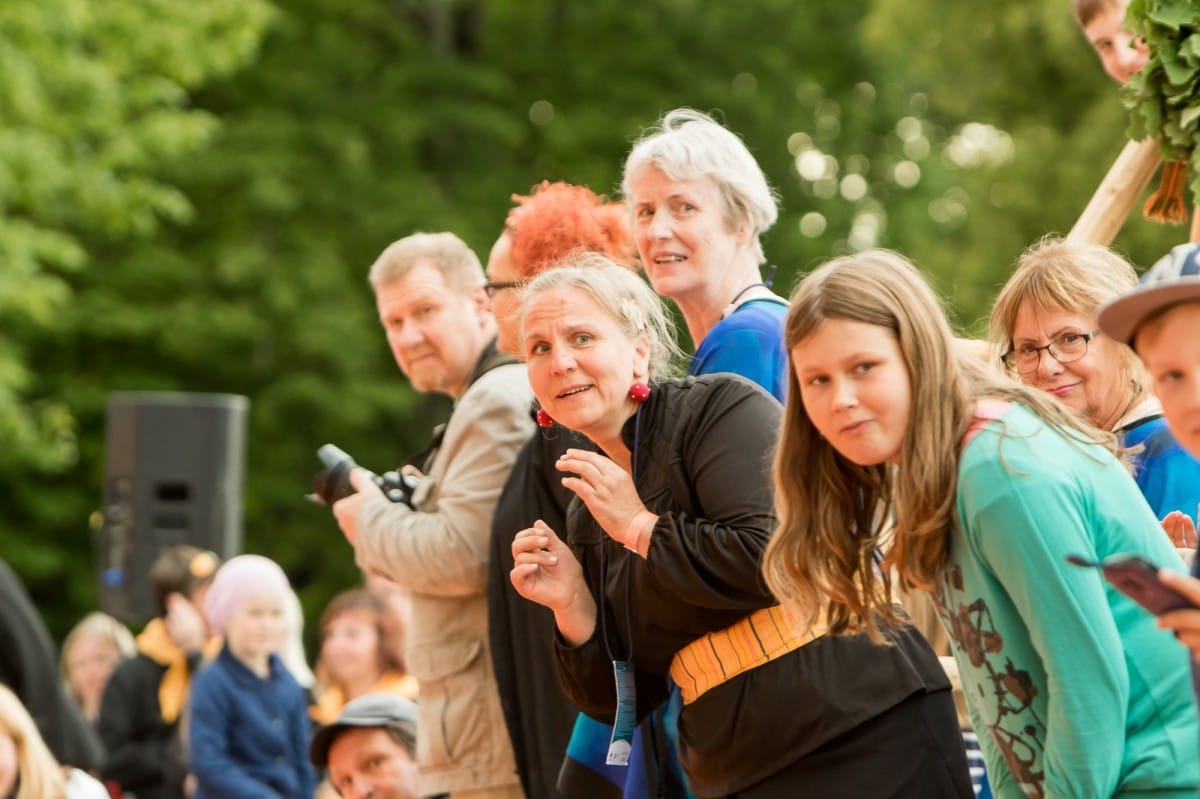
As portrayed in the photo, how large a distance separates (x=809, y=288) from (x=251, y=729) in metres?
5.02

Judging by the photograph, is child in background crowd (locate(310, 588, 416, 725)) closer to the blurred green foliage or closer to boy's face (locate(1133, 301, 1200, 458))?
boy's face (locate(1133, 301, 1200, 458))

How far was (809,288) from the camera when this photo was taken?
3.03 meters

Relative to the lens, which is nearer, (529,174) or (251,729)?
(251,729)

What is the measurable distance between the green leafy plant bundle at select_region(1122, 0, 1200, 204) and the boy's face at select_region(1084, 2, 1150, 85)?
0.42 meters

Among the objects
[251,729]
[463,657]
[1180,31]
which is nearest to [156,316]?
[251,729]

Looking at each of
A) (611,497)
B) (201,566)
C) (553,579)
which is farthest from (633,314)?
(201,566)

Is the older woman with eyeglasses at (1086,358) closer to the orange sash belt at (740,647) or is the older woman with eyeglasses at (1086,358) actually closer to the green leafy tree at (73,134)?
the orange sash belt at (740,647)

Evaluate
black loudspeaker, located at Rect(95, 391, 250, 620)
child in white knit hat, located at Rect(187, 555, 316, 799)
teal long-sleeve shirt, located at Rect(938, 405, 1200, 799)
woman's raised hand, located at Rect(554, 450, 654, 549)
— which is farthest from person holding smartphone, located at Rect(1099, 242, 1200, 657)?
black loudspeaker, located at Rect(95, 391, 250, 620)

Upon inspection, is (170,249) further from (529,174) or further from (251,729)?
(251,729)

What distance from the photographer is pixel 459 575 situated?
4719 mm

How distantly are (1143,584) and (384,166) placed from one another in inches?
653

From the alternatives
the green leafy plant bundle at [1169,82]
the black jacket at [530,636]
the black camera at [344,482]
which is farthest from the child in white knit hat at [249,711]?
the green leafy plant bundle at [1169,82]

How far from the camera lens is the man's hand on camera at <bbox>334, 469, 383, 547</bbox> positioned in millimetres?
4938

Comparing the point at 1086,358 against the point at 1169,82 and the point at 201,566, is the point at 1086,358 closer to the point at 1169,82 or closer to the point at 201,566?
the point at 1169,82
